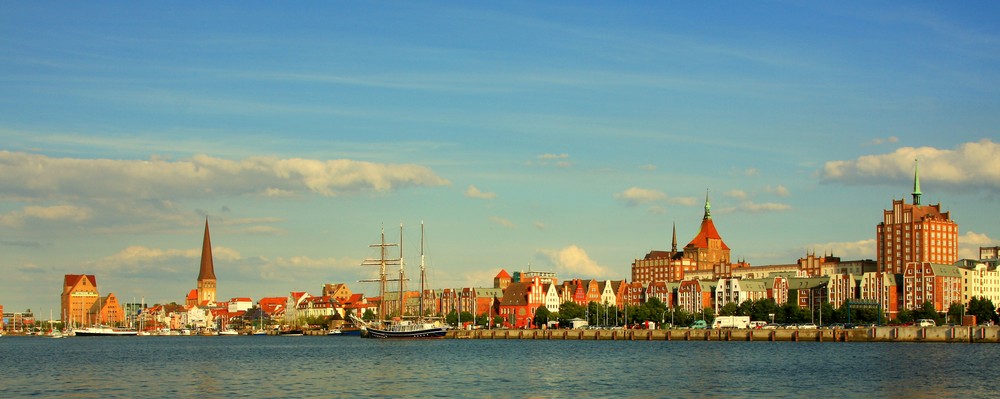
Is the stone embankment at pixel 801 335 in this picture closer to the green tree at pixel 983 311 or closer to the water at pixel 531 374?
the water at pixel 531 374

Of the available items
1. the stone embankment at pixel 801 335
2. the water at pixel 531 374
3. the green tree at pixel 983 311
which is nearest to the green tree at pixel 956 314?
the green tree at pixel 983 311

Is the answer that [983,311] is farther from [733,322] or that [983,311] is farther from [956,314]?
[733,322]

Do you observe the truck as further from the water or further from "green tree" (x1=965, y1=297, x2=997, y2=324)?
the water

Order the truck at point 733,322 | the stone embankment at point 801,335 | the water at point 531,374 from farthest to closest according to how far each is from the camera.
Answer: the truck at point 733,322 < the stone embankment at point 801,335 < the water at point 531,374

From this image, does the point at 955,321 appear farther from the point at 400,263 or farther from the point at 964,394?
the point at 964,394

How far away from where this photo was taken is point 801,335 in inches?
5969

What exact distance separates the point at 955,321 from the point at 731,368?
386 ft

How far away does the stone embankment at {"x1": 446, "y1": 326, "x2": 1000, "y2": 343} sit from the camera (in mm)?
136750

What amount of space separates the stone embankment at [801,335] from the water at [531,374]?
41.6 feet

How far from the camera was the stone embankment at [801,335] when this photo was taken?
449 feet

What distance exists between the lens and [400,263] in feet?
646

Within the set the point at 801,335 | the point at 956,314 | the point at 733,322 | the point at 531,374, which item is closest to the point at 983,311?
the point at 956,314

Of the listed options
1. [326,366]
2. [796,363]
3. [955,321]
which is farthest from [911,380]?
[955,321]

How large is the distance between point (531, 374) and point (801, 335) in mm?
74647
